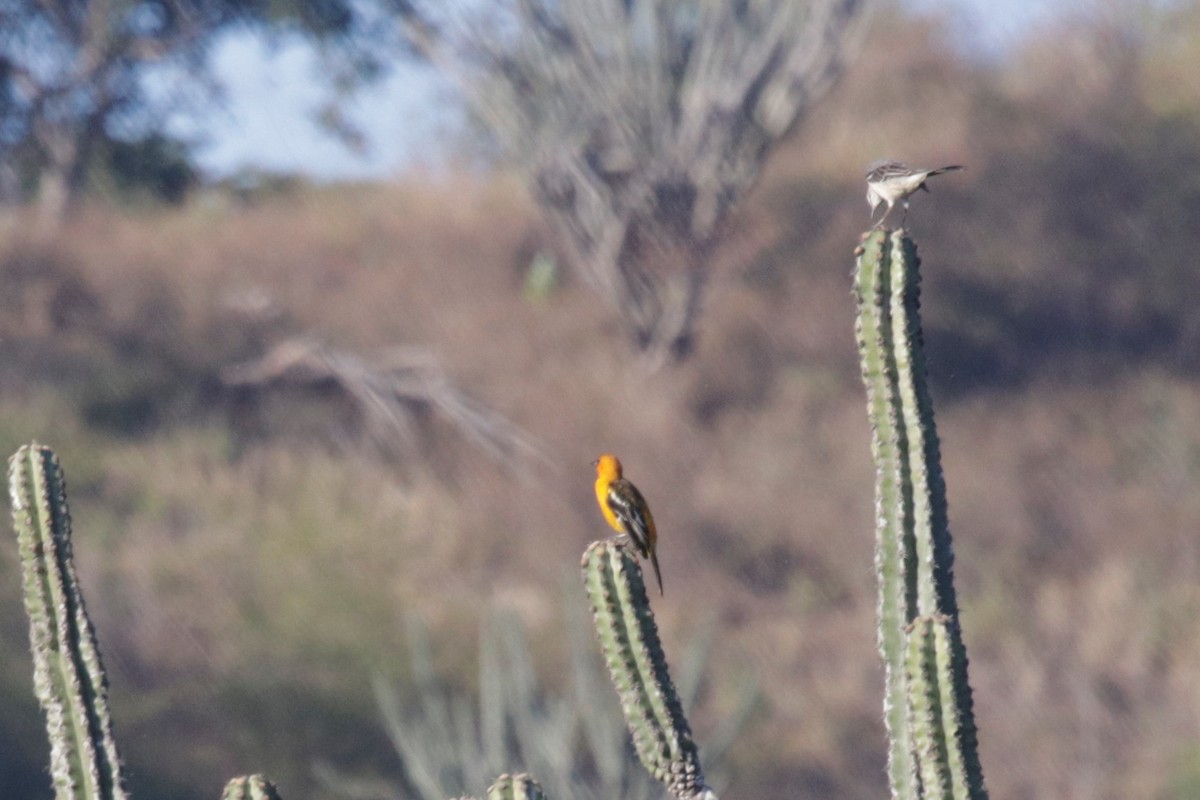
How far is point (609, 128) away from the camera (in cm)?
2264

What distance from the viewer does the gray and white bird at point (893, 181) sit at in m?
5.04

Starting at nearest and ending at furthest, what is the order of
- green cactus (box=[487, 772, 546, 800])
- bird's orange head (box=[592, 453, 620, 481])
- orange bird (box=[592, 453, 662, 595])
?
green cactus (box=[487, 772, 546, 800]) → orange bird (box=[592, 453, 662, 595]) → bird's orange head (box=[592, 453, 620, 481])

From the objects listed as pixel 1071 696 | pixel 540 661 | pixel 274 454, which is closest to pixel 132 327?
pixel 274 454

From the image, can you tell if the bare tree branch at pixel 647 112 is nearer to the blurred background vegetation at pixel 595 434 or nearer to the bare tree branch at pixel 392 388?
the blurred background vegetation at pixel 595 434

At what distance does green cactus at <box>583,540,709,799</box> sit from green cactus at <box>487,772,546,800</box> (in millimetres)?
582

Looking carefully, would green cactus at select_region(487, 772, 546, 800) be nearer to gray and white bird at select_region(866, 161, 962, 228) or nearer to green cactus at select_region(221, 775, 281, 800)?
green cactus at select_region(221, 775, 281, 800)

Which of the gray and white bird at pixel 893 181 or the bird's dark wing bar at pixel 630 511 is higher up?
the gray and white bird at pixel 893 181

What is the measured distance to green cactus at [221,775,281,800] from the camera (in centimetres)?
437

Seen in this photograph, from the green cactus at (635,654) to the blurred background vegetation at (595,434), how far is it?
1091 cm

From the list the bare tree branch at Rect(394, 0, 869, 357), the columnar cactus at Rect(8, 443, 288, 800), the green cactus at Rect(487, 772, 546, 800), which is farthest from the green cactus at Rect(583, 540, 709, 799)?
the bare tree branch at Rect(394, 0, 869, 357)

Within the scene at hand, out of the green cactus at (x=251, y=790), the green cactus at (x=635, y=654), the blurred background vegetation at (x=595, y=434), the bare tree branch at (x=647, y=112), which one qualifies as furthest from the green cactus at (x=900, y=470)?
the bare tree branch at (x=647, y=112)

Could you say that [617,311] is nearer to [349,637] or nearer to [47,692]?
[349,637]

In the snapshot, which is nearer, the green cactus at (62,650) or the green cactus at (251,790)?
the green cactus at (251,790)

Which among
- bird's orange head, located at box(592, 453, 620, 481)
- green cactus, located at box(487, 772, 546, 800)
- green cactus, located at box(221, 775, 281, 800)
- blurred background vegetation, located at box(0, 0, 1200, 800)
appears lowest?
green cactus, located at box(487, 772, 546, 800)
